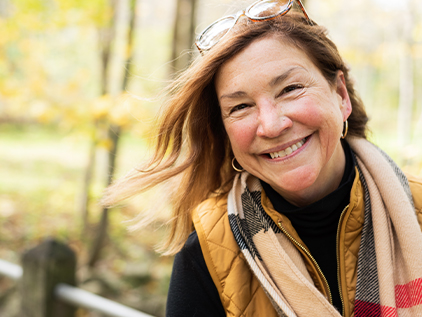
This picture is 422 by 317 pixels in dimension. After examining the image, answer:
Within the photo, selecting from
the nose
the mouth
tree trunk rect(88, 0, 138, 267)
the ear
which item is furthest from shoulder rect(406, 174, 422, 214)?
tree trunk rect(88, 0, 138, 267)

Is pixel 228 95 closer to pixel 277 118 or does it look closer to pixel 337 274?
pixel 277 118

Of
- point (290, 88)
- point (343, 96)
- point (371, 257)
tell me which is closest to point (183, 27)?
point (343, 96)

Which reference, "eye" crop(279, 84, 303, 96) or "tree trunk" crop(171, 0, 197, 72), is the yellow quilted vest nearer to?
"eye" crop(279, 84, 303, 96)

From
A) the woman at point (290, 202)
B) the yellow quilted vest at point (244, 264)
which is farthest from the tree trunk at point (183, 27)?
the yellow quilted vest at point (244, 264)

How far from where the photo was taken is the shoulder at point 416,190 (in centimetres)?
170

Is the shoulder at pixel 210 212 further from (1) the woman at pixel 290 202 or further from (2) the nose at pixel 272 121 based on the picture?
(2) the nose at pixel 272 121

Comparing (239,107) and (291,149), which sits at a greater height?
(239,107)

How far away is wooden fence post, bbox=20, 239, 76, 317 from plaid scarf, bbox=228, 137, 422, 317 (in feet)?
4.77

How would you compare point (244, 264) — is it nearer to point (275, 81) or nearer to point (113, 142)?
point (275, 81)

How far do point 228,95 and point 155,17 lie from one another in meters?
8.92

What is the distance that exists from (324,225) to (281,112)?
1.77 ft

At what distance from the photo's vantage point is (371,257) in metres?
1.57

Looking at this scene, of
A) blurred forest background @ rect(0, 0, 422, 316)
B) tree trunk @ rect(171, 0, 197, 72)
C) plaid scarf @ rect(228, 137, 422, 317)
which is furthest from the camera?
blurred forest background @ rect(0, 0, 422, 316)

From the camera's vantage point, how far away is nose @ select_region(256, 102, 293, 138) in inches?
59.1
